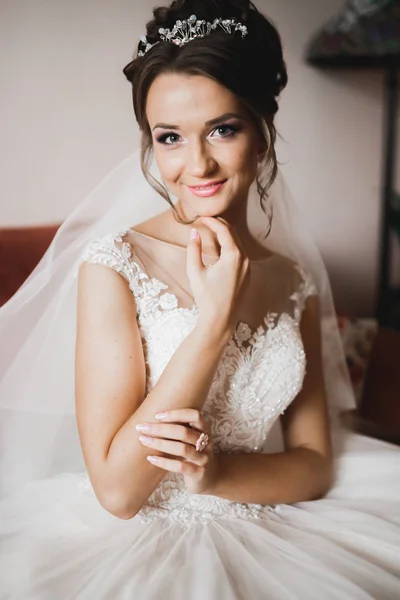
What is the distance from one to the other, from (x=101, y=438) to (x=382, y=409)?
112 centimetres

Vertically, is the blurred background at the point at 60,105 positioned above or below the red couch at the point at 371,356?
above

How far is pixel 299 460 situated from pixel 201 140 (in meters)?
0.61

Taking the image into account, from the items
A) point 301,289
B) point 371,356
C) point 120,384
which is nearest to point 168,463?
point 120,384

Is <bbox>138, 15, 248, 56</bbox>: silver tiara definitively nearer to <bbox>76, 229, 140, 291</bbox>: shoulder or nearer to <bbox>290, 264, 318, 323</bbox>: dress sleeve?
<bbox>76, 229, 140, 291</bbox>: shoulder

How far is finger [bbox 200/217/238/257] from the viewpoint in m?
0.97

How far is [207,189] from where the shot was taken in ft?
3.32

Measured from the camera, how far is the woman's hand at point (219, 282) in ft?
3.08

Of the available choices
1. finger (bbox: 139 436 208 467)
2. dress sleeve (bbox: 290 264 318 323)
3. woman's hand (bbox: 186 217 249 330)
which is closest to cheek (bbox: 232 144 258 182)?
woman's hand (bbox: 186 217 249 330)

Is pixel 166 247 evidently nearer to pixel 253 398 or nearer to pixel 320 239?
pixel 253 398

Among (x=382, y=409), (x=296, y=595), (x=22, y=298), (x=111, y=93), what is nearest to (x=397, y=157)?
(x=382, y=409)

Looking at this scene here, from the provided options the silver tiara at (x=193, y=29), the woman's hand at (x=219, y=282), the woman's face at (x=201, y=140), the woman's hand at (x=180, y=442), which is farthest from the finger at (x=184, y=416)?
the silver tiara at (x=193, y=29)

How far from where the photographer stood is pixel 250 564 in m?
0.90

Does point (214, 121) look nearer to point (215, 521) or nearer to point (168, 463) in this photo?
point (168, 463)

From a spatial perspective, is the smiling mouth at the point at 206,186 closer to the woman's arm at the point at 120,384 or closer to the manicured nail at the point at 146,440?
the woman's arm at the point at 120,384
